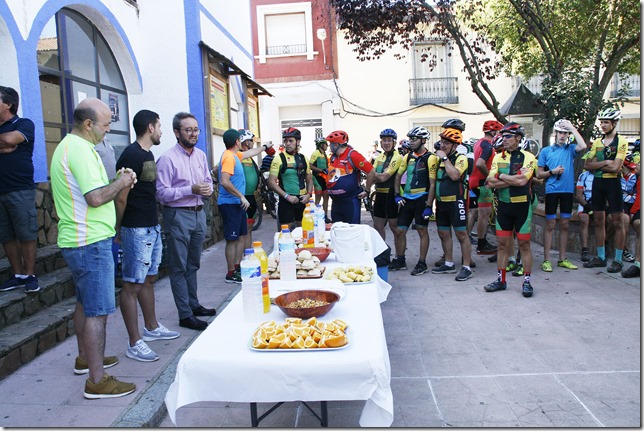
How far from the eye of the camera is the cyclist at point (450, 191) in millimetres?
6891

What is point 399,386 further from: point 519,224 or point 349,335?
point 519,224

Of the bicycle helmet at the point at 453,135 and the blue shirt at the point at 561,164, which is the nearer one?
the bicycle helmet at the point at 453,135

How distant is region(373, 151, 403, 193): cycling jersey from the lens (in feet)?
24.4

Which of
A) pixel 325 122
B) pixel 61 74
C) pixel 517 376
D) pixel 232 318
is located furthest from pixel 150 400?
pixel 325 122

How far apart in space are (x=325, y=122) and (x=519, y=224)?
54.9 feet

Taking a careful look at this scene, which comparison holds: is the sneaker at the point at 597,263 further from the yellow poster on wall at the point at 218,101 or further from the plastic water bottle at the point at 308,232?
the yellow poster on wall at the point at 218,101

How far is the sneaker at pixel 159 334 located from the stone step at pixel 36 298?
104 cm

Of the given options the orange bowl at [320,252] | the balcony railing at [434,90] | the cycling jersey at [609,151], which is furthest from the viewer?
the balcony railing at [434,90]

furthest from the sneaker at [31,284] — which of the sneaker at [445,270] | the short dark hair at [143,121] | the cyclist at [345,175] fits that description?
the sneaker at [445,270]

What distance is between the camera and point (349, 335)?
254cm

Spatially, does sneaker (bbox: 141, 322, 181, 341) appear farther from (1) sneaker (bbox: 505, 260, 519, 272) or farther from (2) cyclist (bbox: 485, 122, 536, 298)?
(1) sneaker (bbox: 505, 260, 519, 272)

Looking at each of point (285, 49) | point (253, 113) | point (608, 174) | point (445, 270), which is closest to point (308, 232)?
point (445, 270)

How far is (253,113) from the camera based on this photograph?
540 inches

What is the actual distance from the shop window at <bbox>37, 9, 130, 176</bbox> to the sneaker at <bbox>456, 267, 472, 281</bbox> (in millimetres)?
5477
